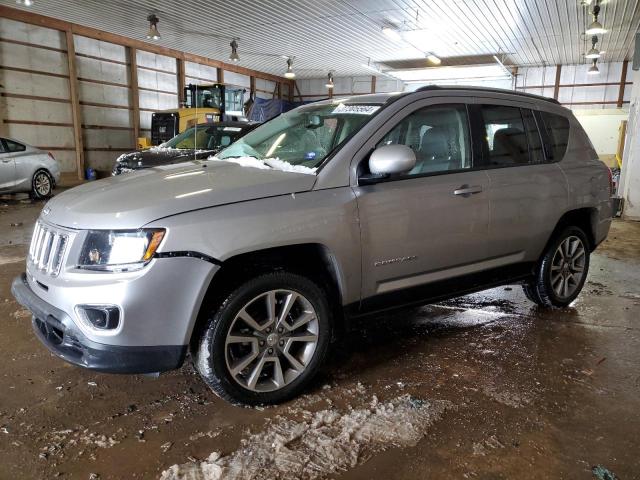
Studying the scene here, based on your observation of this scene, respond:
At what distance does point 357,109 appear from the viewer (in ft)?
9.87

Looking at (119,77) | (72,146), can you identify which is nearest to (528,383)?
(72,146)

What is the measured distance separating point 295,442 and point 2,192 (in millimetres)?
10511

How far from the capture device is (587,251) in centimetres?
414

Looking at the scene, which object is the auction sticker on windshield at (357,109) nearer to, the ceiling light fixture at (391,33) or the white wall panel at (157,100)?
the ceiling light fixture at (391,33)

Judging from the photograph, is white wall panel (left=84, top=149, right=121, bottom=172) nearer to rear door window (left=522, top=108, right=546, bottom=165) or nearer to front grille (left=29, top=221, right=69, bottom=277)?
front grille (left=29, top=221, right=69, bottom=277)

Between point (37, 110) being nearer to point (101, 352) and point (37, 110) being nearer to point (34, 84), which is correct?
point (34, 84)

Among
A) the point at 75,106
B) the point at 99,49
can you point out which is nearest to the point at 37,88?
the point at 75,106

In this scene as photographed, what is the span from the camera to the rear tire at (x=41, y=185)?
1075 centimetres

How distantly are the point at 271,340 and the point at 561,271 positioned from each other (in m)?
2.76

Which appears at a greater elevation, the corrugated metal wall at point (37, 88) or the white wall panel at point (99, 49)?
the white wall panel at point (99, 49)

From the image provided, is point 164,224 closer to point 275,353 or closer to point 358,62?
point 275,353

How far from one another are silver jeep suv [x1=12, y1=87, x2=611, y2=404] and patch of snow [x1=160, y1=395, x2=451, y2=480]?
264 millimetres

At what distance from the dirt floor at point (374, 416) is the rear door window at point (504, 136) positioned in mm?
1289

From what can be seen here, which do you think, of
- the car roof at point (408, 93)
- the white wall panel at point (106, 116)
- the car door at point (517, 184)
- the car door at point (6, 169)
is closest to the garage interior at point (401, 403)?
the car door at point (517, 184)
